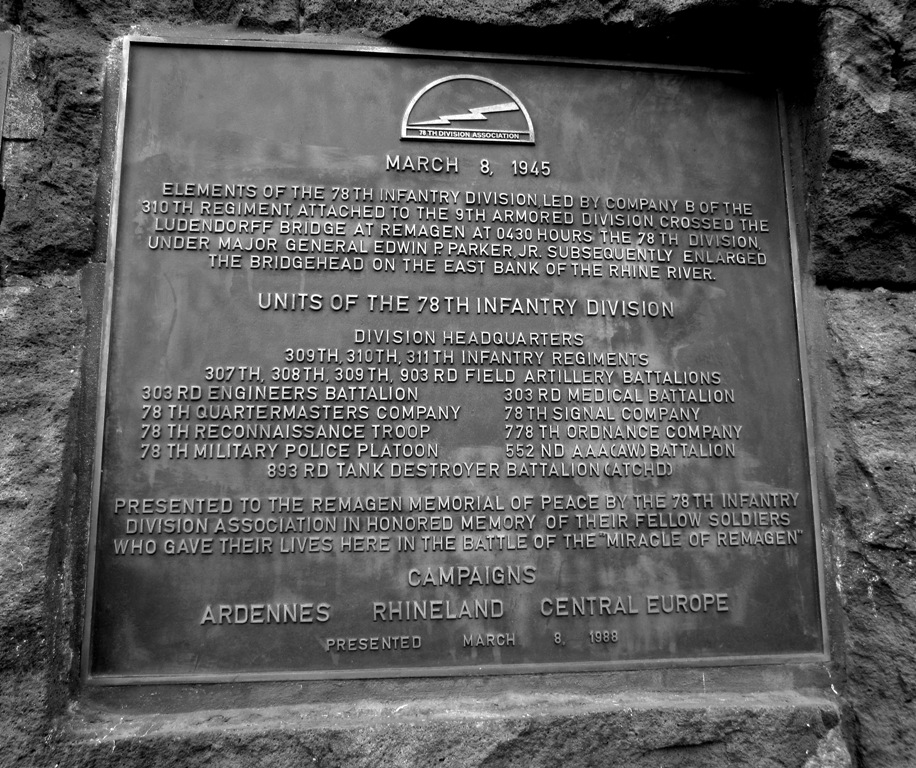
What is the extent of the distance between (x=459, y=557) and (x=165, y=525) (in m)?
1.21

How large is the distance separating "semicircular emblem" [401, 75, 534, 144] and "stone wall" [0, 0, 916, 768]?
23 cm

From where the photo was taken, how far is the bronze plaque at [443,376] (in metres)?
2.93

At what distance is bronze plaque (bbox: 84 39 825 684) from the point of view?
9.62 feet

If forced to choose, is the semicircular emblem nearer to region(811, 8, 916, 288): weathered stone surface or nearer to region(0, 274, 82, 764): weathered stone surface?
region(811, 8, 916, 288): weathered stone surface

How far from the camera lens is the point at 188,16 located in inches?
132

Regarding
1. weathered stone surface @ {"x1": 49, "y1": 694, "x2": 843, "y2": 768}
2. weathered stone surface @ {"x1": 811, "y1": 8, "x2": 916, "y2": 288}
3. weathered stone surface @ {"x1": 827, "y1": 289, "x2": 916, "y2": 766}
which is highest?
weathered stone surface @ {"x1": 811, "y1": 8, "x2": 916, "y2": 288}

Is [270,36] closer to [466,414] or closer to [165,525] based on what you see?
[466,414]

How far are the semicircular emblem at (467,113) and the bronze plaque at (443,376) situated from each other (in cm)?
1

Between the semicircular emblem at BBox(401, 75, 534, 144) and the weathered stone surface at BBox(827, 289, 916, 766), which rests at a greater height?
the semicircular emblem at BBox(401, 75, 534, 144)

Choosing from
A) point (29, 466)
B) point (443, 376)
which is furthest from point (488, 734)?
point (29, 466)

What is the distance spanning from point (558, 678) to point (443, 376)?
52.8 inches

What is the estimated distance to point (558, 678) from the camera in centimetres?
293

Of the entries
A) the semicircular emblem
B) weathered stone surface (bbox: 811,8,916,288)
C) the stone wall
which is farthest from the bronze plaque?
weathered stone surface (bbox: 811,8,916,288)

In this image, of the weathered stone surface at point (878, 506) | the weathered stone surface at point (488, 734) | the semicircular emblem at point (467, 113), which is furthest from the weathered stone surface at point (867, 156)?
the weathered stone surface at point (488, 734)
